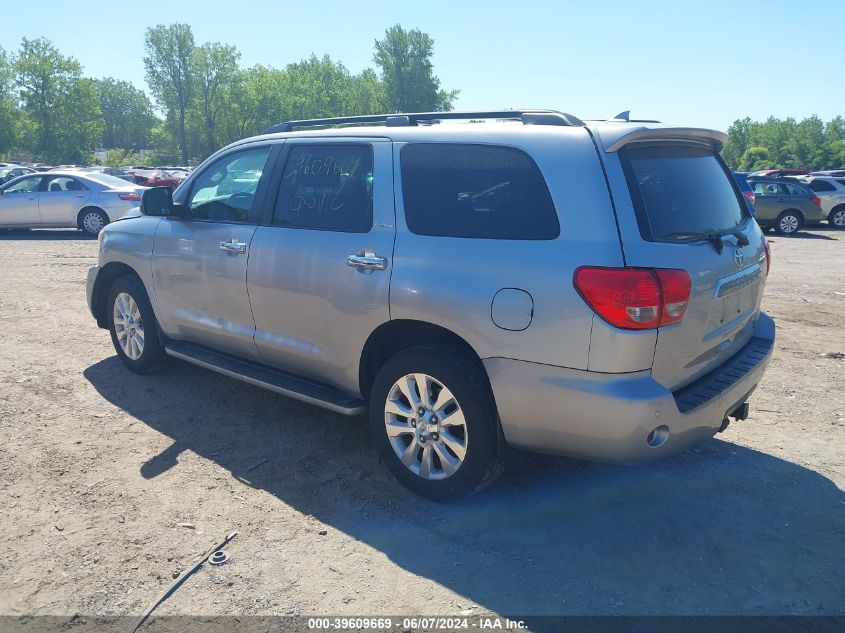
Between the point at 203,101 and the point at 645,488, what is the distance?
88.1 meters

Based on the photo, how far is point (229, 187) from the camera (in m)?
4.82

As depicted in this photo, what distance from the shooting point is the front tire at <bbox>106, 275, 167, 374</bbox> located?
545 cm

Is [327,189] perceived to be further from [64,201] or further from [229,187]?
[64,201]

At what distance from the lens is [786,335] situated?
7043 millimetres

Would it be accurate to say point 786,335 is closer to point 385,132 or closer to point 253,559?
point 385,132

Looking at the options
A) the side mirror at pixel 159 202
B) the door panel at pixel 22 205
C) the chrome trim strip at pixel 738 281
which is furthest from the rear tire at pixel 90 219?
the chrome trim strip at pixel 738 281

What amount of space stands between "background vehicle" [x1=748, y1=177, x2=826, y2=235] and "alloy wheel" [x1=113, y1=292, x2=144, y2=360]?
17695 mm

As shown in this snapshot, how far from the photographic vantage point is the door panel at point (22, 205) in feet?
52.3

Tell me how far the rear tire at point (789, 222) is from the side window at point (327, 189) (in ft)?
59.5

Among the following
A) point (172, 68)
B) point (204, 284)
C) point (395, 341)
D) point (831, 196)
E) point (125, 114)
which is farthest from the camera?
point (125, 114)

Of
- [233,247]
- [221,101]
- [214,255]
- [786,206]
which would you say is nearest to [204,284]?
[214,255]

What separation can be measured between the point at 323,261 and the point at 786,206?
1840 centimetres

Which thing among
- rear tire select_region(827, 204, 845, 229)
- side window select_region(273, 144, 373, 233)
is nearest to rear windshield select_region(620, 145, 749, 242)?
side window select_region(273, 144, 373, 233)

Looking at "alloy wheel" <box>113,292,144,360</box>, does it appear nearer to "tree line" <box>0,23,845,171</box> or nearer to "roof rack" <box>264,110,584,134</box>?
"roof rack" <box>264,110,584,134</box>
